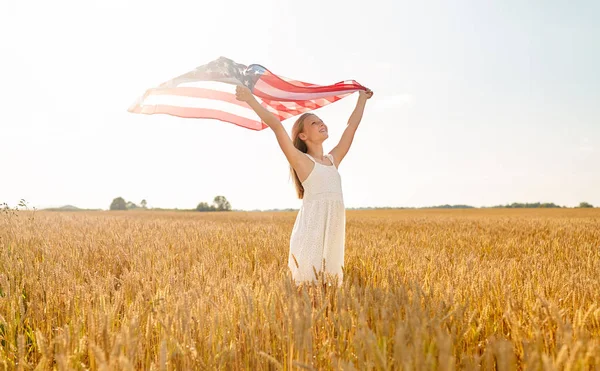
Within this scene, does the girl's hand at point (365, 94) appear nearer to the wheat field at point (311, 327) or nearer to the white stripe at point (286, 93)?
the white stripe at point (286, 93)

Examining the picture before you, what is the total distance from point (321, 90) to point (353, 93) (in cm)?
37

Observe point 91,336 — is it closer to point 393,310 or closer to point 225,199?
point 393,310

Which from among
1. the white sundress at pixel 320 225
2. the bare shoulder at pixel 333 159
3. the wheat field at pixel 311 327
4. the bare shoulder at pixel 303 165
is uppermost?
the bare shoulder at pixel 333 159

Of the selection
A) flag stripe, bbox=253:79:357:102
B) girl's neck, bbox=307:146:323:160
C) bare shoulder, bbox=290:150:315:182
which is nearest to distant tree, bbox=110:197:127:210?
flag stripe, bbox=253:79:357:102

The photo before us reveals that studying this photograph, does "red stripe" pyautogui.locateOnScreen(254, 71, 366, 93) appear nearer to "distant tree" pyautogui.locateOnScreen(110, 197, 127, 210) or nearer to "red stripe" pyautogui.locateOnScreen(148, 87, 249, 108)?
"red stripe" pyautogui.locateOnScreen(148, 87, 249, 108)

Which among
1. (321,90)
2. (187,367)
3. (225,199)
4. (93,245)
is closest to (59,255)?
(93,245)

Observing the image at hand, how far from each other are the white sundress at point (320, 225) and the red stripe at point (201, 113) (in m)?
1.53

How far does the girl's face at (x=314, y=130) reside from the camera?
3990 mm

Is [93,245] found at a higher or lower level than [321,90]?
lower

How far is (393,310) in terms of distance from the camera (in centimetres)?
213

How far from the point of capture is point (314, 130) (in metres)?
3.99

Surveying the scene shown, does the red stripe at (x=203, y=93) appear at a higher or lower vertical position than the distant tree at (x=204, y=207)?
higher

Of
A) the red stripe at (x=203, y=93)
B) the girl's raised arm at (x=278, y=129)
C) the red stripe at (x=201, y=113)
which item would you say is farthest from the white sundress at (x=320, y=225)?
the red stripe at (x=203, y=93)

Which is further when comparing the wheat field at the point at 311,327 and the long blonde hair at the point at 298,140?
the long blonde hair at the point at 298,140
